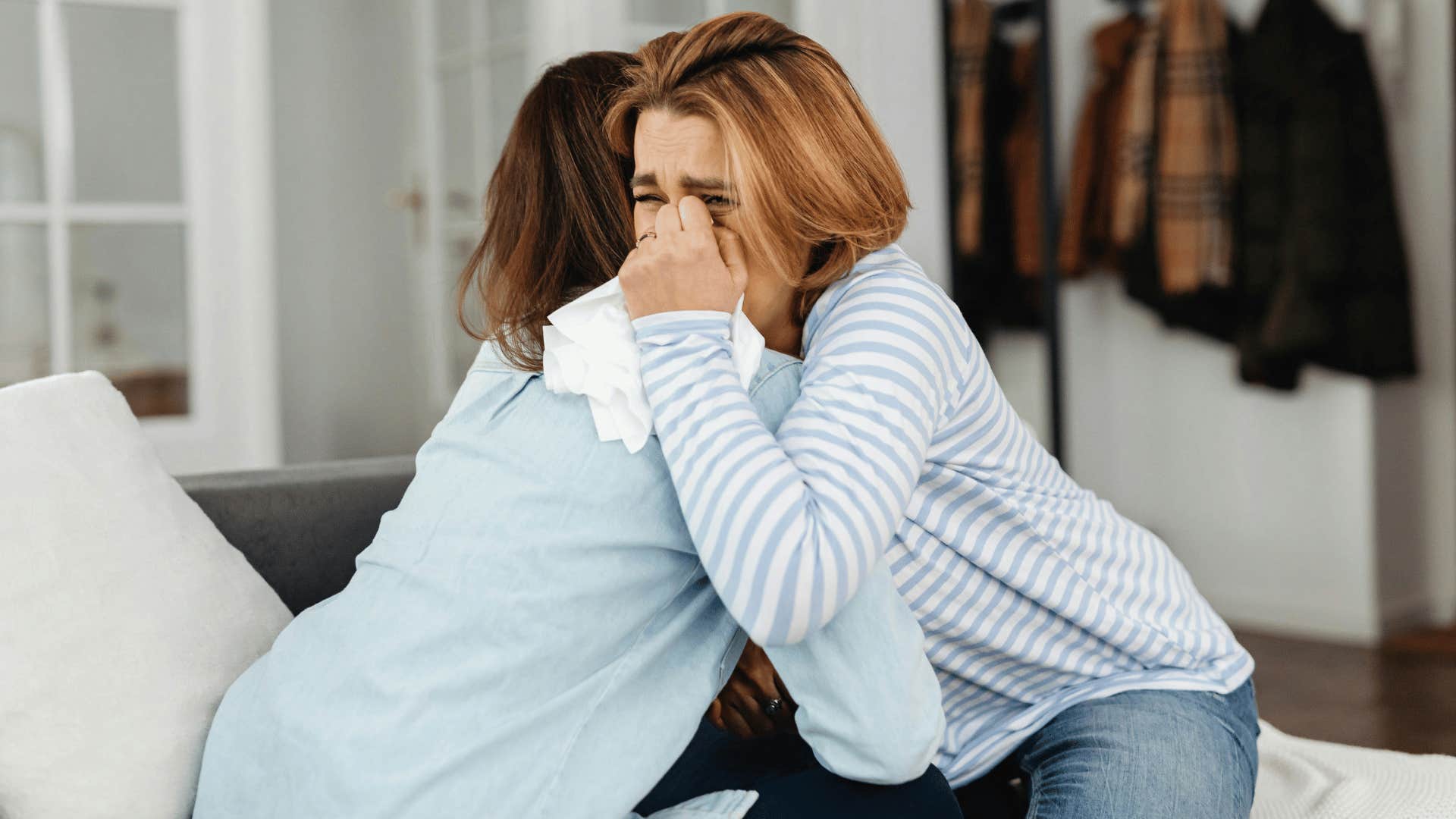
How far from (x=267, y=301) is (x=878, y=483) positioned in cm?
230

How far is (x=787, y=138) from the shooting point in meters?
1.02

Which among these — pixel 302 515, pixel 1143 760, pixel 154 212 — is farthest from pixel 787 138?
pixel 154 212

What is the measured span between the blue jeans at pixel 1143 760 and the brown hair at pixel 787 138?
480 mm

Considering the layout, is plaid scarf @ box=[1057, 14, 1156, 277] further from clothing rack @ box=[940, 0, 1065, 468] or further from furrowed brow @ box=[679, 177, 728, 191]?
furrowed brow @ box=[679, 177, 728, 191]

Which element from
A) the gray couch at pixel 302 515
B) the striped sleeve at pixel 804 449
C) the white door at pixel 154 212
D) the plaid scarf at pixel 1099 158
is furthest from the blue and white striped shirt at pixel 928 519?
the plaid scarf at pixel 1099 158

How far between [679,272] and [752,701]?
1.64 feet

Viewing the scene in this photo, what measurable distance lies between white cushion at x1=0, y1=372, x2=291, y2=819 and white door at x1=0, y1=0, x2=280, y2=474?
1744 millimetres

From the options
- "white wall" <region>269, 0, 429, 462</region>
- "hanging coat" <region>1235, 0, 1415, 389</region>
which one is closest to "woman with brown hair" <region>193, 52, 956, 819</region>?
"white wall" <region>269, 0, 429, 462</region>

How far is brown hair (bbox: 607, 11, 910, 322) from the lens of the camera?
1.02 metres

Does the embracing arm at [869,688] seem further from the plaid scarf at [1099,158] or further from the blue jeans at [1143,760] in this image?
the plaid scarf at [1099,158]

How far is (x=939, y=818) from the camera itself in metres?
1.00

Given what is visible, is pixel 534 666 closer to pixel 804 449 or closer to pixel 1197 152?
pixel 804 449

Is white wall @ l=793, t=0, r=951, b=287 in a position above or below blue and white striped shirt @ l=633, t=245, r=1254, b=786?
above

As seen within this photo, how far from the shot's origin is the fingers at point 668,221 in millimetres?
1016
